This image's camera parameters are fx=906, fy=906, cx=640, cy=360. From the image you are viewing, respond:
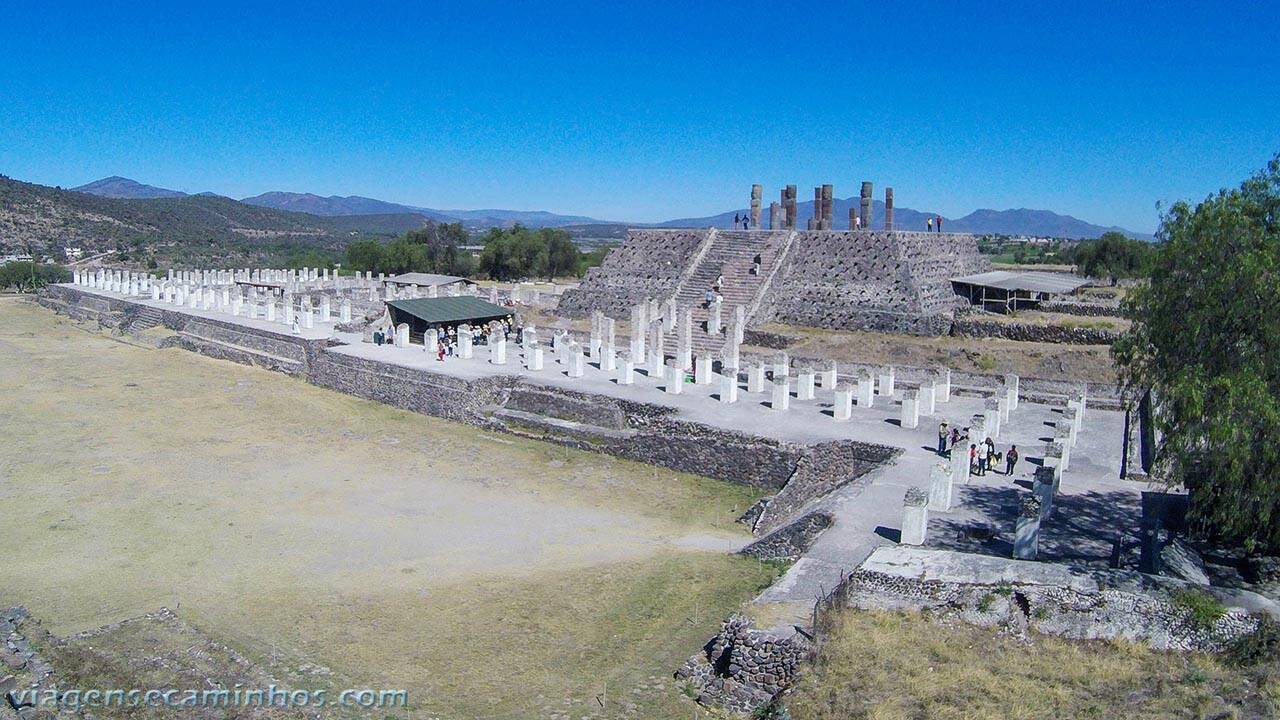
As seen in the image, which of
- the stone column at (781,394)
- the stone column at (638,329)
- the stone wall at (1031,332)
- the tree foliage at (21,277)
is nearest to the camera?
the stone column at (781,394)

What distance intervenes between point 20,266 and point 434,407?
4976cm

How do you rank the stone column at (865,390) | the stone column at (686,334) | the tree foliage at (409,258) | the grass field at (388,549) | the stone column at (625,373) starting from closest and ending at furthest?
1. the grass field at (388,549)
2. the stone column at (865,390)
3. the stone column at (625,373)
4. the stone column at (686,334)
5. the tree foliage at (409,258)

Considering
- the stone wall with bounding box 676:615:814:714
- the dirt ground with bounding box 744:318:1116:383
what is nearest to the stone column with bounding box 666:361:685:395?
the dirt ground with bounding box 744:318:1116:383

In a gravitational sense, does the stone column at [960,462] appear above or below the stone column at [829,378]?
below

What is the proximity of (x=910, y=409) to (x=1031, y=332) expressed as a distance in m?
10.2

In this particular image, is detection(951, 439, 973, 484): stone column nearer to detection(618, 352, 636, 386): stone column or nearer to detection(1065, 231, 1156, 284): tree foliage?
detection(618, 352, 636, 386): stone column

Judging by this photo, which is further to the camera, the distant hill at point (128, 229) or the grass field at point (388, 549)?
the distant hill at point (128, 229)

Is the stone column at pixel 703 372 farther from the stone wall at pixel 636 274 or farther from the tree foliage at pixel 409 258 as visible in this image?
the tree foliage at pixel 409 258

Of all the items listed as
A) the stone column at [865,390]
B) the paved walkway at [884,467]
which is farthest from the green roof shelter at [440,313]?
the stone column at [865,390]

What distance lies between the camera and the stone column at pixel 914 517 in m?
12.5

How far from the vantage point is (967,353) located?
26109mm

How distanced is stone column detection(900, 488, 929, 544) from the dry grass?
9.22 ft

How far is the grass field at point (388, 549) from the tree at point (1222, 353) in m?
5.74

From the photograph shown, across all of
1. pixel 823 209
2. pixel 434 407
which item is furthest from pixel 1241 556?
pixel 823 209
